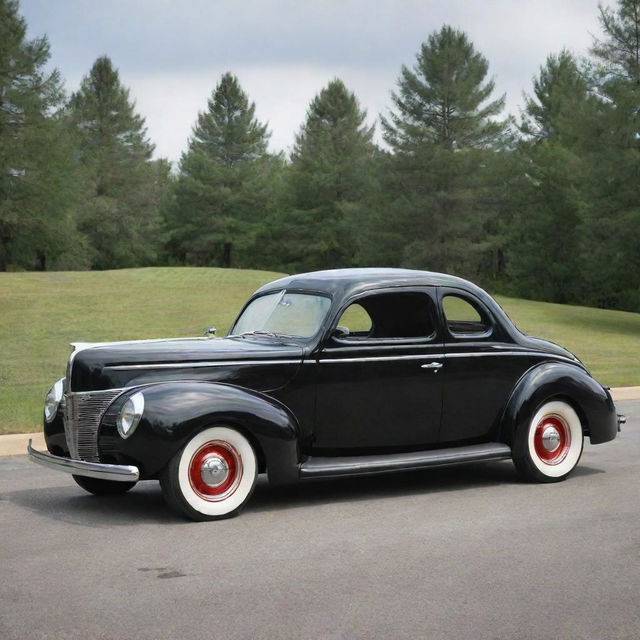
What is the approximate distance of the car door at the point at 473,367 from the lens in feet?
27.7

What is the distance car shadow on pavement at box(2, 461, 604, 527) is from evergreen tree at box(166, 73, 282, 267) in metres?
65.2

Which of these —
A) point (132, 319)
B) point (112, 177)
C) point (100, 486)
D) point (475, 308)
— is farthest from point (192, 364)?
point (112, 177)

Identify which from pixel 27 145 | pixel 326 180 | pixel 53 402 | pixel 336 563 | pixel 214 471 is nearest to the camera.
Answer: pixel 336 563

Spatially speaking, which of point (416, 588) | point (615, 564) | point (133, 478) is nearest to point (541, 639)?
point (416, 588)

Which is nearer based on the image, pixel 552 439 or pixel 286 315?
pixel 286 315

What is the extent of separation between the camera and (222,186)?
243 ft

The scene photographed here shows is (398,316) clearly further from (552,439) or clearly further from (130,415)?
(130,415)

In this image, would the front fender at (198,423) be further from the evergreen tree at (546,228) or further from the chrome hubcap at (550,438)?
the evergreen tree at (546,228)

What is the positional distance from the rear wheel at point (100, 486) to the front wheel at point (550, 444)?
11.0ft

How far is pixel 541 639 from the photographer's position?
4645 mm

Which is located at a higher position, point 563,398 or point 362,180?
point 362,180

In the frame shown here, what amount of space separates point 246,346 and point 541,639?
3806 mm

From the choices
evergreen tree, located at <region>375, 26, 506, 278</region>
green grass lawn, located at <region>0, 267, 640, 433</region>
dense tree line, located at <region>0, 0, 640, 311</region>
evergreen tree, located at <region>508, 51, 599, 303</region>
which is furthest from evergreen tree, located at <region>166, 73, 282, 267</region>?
green grass lawn, located at <region>0, 267, 640, 433</region>

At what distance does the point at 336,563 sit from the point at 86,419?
7.74 feet
